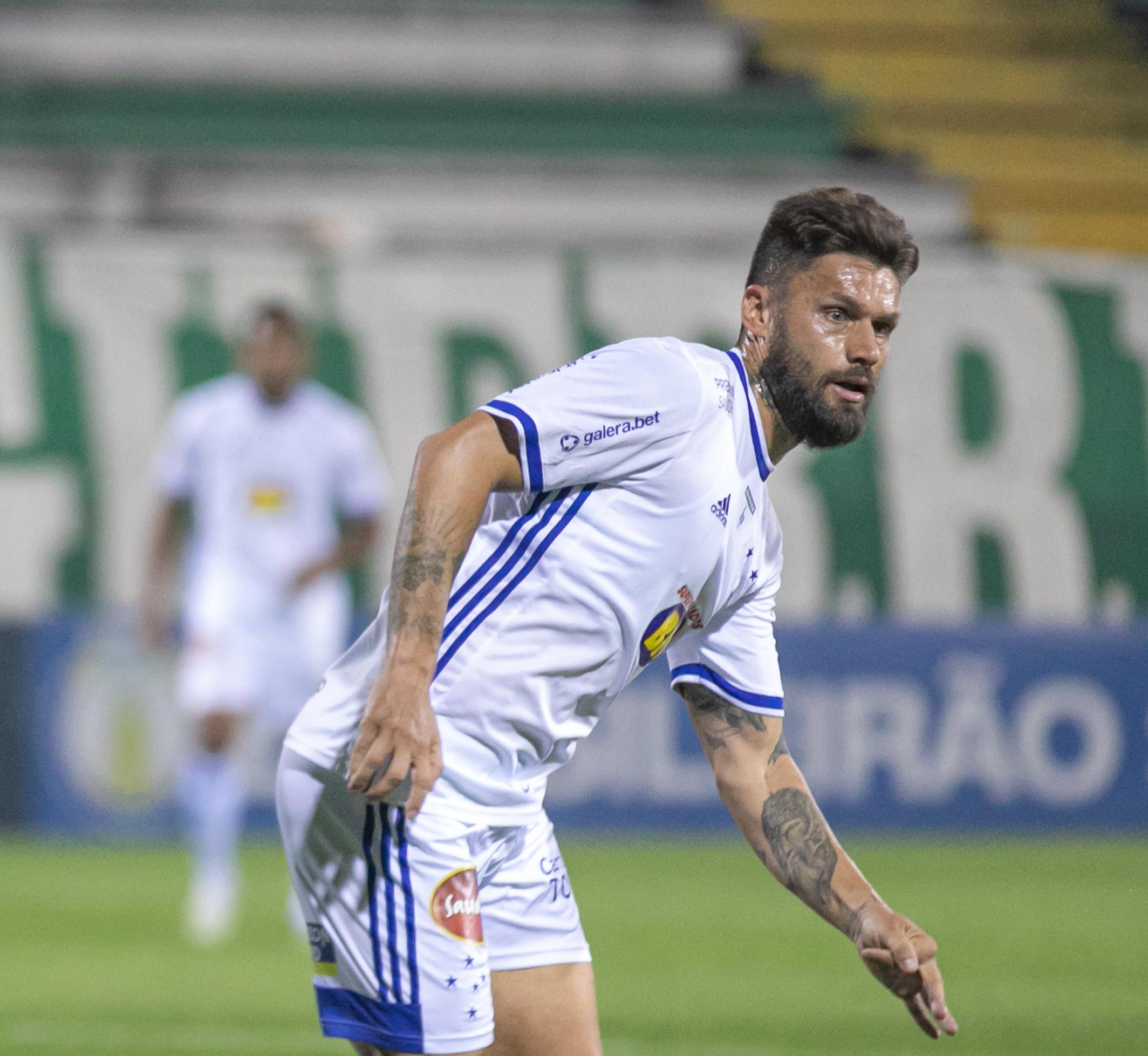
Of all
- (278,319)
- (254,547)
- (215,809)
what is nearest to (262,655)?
(254,547)

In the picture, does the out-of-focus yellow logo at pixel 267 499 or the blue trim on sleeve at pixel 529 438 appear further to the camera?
the out-of-focus yellow logo at pixel 267 499

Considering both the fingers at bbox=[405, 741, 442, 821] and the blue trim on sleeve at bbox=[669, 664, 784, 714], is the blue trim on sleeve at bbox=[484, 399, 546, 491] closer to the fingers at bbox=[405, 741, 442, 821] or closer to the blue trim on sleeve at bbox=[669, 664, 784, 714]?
the fingers at bbox=[405, 741, 442, 821]

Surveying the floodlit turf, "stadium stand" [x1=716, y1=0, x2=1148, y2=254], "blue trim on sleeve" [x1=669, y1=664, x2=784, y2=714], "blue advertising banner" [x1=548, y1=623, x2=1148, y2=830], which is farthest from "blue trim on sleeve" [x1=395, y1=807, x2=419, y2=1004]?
"stadium stand" [x1=716, y1=0, x2=1148, y2=254]

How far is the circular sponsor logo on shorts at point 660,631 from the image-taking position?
3.43 meters

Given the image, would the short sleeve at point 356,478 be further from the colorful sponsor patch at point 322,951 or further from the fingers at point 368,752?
the fingers at point 368,752

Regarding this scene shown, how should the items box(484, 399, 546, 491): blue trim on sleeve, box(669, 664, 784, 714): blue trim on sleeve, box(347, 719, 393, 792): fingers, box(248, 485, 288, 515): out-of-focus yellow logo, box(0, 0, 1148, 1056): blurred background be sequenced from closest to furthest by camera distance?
box(347, 719, 393, 792): fingers
box(484, 399, 546, 491): blue trim on sleeve
box(669, 664, 784, 714): blue trim on sleeve
box(0, 0, 1148, 1056): blurred background
box(248, 485, 288, 515): out-of-focus yellow logo

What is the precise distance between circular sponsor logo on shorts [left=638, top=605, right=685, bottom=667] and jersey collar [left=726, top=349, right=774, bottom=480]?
0.87 feet

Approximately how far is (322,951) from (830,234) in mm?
1398

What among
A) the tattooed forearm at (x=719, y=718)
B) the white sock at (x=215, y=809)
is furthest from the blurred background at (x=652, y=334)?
the tattooed forearm at (x=719, y=718)

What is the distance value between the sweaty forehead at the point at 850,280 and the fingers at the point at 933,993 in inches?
40.3

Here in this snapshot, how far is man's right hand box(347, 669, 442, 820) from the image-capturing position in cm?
301

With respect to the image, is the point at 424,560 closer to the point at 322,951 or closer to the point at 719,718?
the point at 322,951

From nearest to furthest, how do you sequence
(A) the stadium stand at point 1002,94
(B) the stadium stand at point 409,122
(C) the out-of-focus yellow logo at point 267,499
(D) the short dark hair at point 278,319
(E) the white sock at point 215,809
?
(D) the short dark hair at point 278,319 < (E) the white sock at point 215,809 < (C) the out-of-focus yellow logo at point 267,499 < (B) the stadium stand at point 409,122 < (A) the stadium stand at point 1002,94

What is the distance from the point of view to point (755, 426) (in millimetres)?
3443
